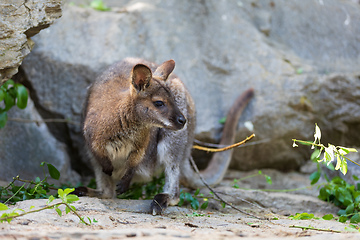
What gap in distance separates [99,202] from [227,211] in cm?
142

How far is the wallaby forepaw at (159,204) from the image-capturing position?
4211 millimetres

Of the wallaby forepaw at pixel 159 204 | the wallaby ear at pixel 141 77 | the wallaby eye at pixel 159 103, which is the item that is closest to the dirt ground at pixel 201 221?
the wallaby forepaw at pixel 159 204

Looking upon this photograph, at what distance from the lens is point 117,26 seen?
20.1ft

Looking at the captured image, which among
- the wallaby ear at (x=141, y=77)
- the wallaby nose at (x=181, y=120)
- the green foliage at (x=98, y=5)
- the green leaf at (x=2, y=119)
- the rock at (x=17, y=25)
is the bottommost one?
the green leaf at (x=2, y=119)

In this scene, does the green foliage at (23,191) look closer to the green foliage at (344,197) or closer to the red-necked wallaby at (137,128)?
the red-necked wallaby at (137,128)

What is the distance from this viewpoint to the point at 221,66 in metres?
6.37

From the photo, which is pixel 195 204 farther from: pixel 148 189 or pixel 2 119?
pixel 2 119

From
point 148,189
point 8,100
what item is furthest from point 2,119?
point 148,189

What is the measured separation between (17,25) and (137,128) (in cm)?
141

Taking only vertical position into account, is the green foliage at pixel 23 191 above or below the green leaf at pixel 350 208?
below

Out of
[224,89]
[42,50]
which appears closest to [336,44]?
[224,89]

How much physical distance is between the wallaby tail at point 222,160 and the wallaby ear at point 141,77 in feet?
4.85

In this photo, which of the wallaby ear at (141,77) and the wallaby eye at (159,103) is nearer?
the wallaby ear at (141,77)

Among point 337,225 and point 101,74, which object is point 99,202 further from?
point 337,225
